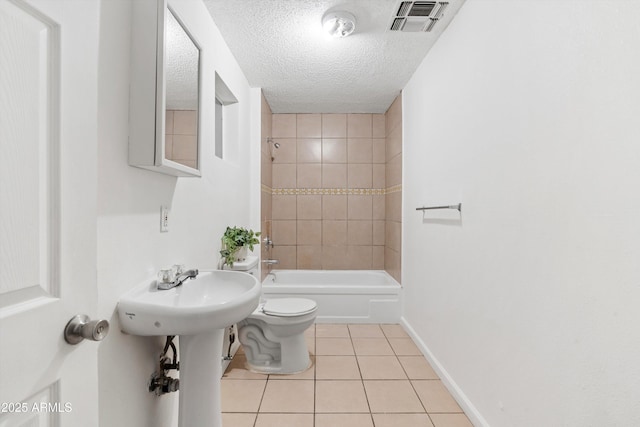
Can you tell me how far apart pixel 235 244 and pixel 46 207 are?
5.03 feet

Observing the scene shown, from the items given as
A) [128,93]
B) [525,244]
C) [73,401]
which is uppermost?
[128,93]

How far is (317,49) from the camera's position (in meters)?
2.27

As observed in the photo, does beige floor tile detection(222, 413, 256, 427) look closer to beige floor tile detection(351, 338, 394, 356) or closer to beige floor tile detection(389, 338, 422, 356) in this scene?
beige floor tile detection(351, 338, 394, 356)

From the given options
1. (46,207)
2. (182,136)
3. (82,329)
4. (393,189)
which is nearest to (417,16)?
(182,136)

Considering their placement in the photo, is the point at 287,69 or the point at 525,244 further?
the point at 287,69

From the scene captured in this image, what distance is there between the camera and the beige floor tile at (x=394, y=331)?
2748 mm

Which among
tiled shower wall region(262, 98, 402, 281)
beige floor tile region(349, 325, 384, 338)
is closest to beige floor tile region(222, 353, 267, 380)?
beige floor tile region(349, 325, 384, 338)

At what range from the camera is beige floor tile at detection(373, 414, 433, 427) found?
1604 mm

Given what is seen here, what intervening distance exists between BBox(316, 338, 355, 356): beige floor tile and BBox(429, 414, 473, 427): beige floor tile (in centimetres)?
82

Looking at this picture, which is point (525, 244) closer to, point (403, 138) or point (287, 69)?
point (403, 138)

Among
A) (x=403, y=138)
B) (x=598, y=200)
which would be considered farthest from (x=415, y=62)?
(x=598, y=200)

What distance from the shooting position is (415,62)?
2.49 metres

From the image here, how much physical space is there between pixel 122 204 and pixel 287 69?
78.5 inches

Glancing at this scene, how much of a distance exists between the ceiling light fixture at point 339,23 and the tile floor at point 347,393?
225 cm
